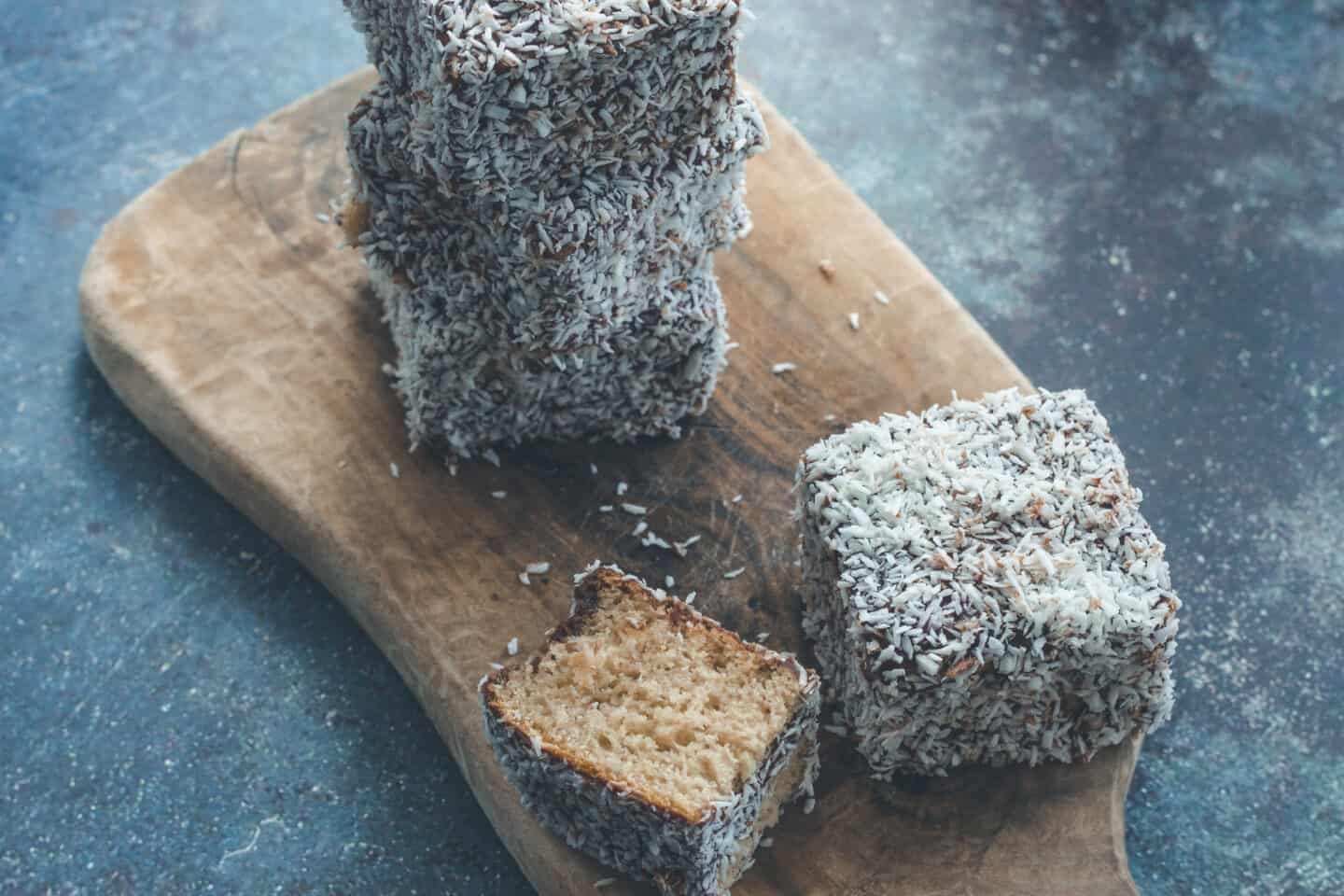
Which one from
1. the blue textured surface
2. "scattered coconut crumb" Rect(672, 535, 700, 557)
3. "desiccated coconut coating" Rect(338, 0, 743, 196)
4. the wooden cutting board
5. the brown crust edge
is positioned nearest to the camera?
"desiccated coconut coating" Rect(338, 0, 743, 196)

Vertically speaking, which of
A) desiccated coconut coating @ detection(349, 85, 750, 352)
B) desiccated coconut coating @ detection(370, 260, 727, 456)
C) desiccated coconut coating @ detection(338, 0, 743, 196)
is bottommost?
desiccated coconut coating @ detection(370, 260, 727, 456)

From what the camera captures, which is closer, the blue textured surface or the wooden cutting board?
the wooden cutting board

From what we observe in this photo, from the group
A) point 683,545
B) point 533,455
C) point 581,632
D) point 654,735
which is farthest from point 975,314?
point 654,735

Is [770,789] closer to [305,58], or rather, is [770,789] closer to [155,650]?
[155,650]

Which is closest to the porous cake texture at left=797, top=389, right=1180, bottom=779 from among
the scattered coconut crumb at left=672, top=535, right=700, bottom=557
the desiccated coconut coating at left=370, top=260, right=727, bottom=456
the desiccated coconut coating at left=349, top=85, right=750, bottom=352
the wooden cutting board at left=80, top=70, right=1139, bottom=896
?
the wooden cutting board at left=80, top=70, right=1139, bottom=896

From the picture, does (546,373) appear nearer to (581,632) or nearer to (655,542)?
(655,542)

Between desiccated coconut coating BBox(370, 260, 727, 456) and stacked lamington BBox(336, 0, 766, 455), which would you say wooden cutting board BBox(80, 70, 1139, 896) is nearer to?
desiccated coconut coating BBox(370, 260, 727, 456)
